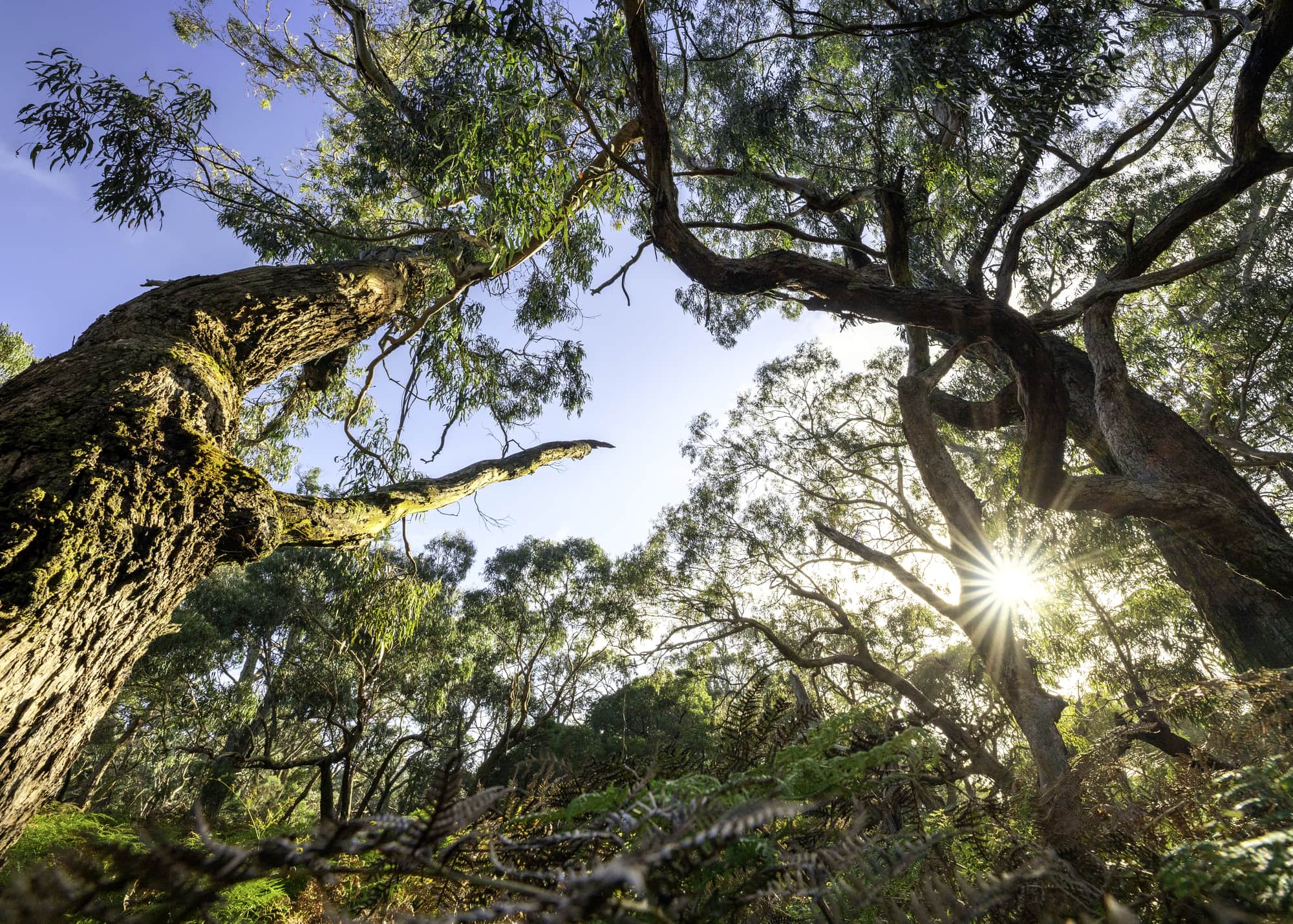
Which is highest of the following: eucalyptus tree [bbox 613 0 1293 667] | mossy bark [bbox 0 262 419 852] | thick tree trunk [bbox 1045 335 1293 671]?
eucalyptus tree [bbox 613 0 1293 667]

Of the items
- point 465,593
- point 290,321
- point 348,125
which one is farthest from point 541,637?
point 290,321

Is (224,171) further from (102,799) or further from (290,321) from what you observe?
(102,799)

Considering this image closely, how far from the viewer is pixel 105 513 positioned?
5.23 ft

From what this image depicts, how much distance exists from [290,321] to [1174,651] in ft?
40.1

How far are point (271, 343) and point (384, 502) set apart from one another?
104 centimetres

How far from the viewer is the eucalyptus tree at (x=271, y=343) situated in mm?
1521

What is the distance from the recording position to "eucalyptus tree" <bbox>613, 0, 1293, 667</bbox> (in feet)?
11.5

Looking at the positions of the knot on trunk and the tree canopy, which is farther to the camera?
the knot on trunk

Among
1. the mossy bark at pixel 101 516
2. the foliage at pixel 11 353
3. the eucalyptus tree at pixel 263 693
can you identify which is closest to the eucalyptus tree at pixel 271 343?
the mossy bark at pixel 101 516

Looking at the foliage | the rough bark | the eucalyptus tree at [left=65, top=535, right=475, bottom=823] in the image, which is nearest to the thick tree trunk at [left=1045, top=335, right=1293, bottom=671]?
the rough bark

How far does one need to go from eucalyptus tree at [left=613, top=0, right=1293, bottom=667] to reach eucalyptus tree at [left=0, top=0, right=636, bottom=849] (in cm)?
97

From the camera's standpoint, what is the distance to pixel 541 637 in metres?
13.5

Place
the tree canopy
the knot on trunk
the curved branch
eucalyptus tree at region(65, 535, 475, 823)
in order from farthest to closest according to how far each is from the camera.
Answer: eucalyptus tree at region(65, 535, 475, 823) → the curved branch → the knot on trunk → the tree canopy

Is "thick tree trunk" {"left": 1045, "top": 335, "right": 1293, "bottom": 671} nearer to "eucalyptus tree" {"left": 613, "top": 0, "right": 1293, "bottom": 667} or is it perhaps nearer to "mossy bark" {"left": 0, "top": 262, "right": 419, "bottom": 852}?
"eucalyptus tree" {"left": 613, "top": 0, "right": 1293, "bottom": 667}
